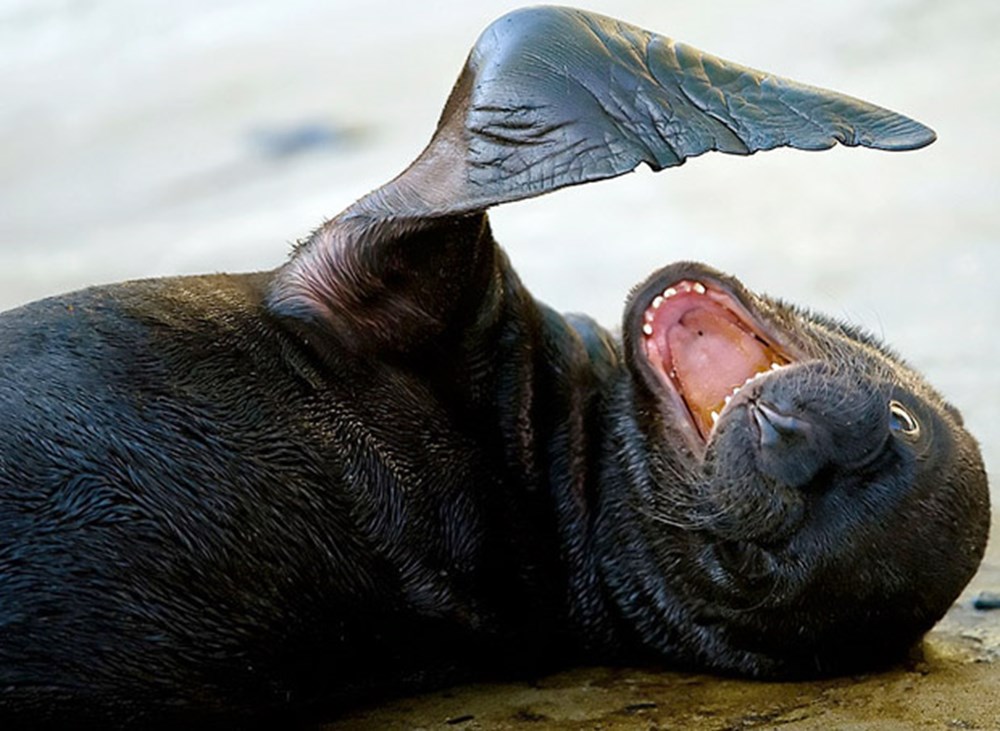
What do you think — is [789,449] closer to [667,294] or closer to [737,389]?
[737,389]

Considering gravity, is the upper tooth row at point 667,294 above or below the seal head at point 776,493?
above

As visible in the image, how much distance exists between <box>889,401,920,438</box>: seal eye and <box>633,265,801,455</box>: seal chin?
1.27 ft

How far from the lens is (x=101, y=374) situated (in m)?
4.27

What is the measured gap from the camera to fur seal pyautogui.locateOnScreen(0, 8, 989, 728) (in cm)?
405

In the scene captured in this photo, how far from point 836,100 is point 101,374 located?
1.80 m

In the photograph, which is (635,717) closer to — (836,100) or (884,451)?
(884,451)

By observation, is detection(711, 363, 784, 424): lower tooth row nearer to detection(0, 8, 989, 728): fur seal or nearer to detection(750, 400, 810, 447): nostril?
detection(0, 8, 989, 728): fur seal

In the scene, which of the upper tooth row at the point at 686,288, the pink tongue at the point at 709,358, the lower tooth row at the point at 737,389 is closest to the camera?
the lower tooth row at the point at 737,389

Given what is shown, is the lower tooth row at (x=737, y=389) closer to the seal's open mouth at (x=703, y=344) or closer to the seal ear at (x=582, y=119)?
the seal's open mouth at (x=703, y=344)

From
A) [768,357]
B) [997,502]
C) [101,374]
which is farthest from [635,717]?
[997,502]

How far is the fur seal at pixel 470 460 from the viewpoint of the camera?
4055mm

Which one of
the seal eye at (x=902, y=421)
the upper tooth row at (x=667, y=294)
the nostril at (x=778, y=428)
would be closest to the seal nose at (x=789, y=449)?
the nostril at (x=778, y=428)

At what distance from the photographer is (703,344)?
498 centimetres

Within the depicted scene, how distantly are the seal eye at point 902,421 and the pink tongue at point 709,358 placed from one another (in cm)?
48
